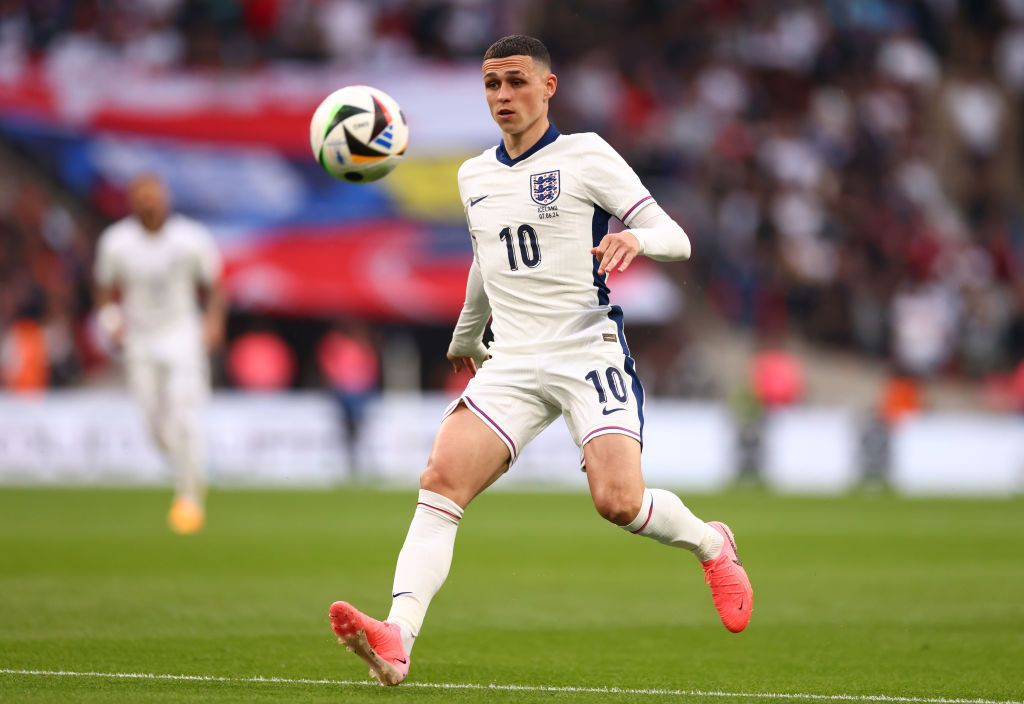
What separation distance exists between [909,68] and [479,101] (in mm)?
8453

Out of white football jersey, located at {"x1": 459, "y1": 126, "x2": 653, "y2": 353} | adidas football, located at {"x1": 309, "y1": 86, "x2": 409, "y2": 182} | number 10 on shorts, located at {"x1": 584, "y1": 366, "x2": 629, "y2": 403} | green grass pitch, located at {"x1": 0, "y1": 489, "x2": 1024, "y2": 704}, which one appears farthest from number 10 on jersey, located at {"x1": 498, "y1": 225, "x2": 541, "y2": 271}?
green grass pitch, located at {"x1": 0, "y1": 489, "x2": 1024, "y2": 704}

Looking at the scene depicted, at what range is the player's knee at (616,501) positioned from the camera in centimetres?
664

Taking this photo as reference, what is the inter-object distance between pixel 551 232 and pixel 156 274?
23.4ft

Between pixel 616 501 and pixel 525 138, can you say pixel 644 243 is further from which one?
pixel 616 501

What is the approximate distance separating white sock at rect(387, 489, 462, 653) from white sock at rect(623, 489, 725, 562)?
0.73 m

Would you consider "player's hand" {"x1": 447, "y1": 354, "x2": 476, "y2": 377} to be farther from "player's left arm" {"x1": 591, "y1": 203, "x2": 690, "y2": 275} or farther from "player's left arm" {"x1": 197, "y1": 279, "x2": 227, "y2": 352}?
"player's left arm" {"x1": 197, "y1": 279, "x2": 227, "y2": 352}

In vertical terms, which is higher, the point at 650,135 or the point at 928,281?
the point at 650,135

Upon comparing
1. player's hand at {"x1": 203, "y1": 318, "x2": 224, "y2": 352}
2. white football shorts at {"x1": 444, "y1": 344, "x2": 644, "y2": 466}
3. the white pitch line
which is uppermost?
white football shorts at {"x1": 444, "y1": 344, "x2": 644, "y2": 466}

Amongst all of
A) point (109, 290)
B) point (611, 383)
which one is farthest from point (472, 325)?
point (109, 290)

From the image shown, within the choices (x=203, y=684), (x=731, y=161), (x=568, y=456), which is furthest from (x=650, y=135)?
(x=203, y=684)

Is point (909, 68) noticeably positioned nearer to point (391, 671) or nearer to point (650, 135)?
point (650, 135)

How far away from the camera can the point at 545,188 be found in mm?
6801

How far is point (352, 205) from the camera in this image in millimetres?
25094

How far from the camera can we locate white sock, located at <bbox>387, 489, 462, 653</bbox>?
643cm
